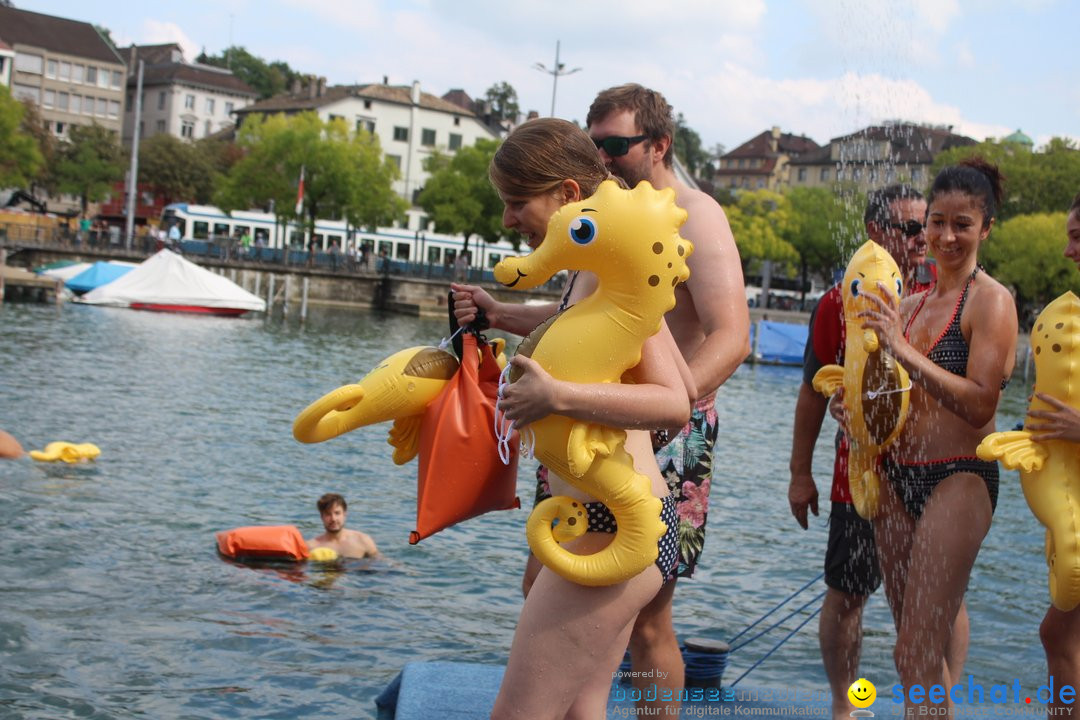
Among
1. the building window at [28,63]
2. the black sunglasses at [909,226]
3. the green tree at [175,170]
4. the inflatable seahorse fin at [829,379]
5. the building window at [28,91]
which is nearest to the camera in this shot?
the inflatable seahorse fin at [829,379]

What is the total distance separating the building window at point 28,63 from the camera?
107m

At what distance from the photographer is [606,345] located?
3.17 m

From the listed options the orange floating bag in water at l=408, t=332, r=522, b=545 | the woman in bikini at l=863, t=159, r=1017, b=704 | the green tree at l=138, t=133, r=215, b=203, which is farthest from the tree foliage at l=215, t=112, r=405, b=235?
the orange floating bag in water at l=408, t=332, r=522, b=545

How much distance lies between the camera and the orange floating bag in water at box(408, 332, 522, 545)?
150 inches

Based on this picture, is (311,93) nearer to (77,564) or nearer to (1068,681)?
(77,564)

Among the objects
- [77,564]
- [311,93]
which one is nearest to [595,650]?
[77,564]

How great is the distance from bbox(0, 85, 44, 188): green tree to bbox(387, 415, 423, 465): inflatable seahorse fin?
71.9 m

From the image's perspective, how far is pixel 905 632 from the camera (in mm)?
4605

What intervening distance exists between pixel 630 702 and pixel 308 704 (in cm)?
249

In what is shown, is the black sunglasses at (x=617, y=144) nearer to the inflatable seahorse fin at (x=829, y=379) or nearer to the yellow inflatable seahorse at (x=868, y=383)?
the yellow inflatable seahorse at (x=868, y=383)

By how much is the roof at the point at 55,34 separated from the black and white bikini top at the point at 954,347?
379 feet

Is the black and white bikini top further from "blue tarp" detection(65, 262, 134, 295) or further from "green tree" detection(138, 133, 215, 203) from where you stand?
"green tree" detection(138, 133, 215, 203)

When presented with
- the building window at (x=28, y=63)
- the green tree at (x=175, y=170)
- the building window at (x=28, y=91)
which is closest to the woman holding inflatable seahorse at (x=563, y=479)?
the green tree at (x=175, y=170)

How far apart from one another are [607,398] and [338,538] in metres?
8.37
